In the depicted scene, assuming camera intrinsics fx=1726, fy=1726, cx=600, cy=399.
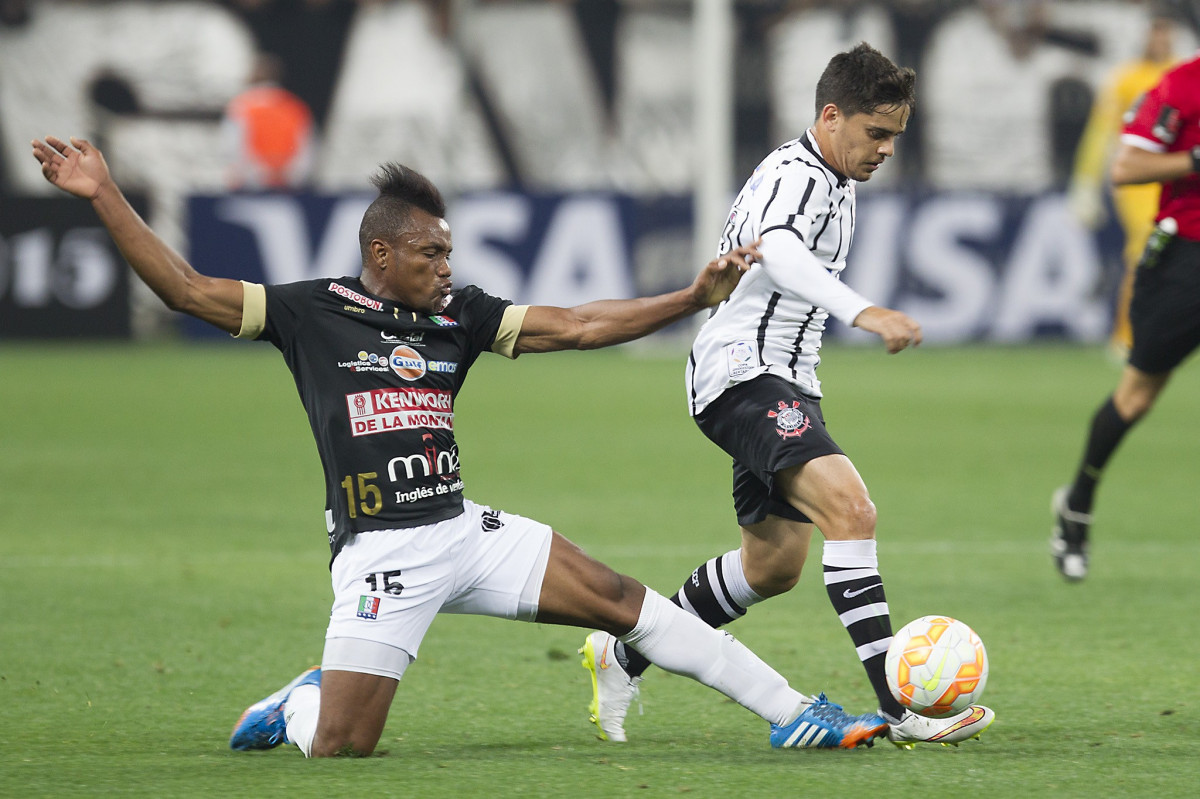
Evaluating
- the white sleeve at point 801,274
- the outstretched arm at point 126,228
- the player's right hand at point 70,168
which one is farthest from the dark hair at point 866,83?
the player's right hand at point 70,168

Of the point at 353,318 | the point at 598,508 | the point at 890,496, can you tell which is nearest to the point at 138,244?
the point at 353,318

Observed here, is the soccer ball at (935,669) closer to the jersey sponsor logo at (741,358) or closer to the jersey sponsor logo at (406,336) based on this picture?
the jersey sponsor logo at (741,358)

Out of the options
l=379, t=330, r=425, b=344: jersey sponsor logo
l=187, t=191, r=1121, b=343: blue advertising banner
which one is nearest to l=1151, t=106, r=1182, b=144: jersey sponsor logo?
l=379, t=330, r=425, b=344: jersey sponsor logo

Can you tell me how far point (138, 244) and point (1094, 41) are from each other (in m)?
23.7

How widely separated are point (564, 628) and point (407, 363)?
84.6 inches

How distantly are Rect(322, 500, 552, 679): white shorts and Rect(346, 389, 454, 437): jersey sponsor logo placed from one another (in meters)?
0.27

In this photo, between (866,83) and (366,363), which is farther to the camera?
(866,83)

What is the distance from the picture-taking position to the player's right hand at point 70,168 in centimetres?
432

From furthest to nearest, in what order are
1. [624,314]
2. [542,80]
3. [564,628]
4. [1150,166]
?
1. [542,80]
2. [1150,166]
3. [564,628]
4. [624,314]

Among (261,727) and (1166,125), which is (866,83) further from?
(1166,125)

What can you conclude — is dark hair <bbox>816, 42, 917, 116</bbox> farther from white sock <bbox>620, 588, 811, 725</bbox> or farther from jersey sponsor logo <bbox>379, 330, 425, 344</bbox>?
white sock <bbox>620, 588, 811, 725</bbox>

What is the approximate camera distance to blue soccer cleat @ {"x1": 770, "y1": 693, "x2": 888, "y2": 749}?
14.8 ft

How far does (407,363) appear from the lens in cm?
460

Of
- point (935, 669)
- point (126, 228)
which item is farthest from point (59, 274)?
point (935, 669)
